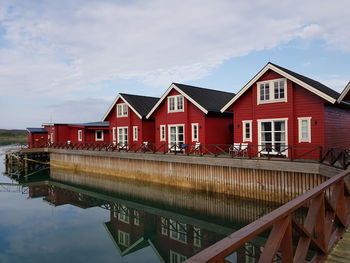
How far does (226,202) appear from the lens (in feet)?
57.3

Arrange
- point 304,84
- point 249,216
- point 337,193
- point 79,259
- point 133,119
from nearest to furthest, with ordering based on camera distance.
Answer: point 337,193 < point 79,259 < point 249,216 < point 304,84 < point 133,119

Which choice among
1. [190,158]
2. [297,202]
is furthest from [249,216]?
[297,202]

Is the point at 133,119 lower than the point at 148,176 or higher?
higher

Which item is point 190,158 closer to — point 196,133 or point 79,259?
point 196,133

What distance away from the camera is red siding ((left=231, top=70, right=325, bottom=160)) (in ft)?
54.8

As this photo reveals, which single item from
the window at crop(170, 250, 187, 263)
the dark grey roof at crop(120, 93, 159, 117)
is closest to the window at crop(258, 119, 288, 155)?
the window at crop(170, 250, 187, 263)

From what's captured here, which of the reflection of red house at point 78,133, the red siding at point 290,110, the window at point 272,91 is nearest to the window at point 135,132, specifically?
the reflection of red house at point 78,133

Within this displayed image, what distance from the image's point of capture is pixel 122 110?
30.8m

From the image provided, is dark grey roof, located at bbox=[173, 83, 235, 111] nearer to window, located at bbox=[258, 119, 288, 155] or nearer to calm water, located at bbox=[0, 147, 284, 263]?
window, located at bbox=[258, 119, 288, 155]

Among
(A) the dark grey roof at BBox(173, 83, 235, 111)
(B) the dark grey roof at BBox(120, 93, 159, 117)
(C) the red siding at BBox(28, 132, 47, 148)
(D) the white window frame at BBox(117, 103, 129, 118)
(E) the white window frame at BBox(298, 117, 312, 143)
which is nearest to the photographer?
(E) the white window frame at BBox(298, 117, 312, 143)

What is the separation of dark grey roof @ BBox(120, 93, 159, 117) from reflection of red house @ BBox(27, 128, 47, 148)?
18532 millimetres

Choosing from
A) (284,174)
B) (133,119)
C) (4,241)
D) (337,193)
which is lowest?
(4,241)

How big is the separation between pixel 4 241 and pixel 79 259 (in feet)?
15.5

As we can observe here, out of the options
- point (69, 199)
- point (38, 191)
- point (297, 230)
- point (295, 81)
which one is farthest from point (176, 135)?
point (297, 230)
